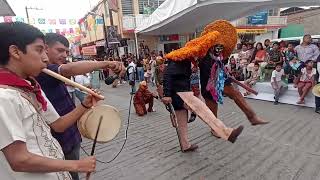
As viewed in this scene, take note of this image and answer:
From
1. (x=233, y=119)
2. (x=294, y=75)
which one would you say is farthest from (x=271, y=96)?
(x=233, y=119)

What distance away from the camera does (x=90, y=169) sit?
4.62 feet

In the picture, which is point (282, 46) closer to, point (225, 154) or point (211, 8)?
point (211, 8)

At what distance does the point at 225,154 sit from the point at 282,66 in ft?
15.2

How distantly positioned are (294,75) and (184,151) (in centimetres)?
463

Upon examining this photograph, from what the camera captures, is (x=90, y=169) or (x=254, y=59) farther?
(x=254, y=59)

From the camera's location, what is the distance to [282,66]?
7629 mm

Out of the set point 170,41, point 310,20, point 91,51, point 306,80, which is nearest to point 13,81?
point 306,80

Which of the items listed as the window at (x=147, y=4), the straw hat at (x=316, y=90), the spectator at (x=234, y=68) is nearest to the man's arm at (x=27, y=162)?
the straw hat at (x=316, y=90)

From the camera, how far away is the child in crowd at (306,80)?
21.1 ft

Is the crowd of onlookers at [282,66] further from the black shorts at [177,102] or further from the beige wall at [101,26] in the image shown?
the beige wall at [101,26]

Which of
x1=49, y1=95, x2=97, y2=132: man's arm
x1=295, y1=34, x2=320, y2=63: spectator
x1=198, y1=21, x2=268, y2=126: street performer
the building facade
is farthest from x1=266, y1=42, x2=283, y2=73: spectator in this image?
the building facade

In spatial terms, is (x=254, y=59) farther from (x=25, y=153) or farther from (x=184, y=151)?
(x=25, y=153)

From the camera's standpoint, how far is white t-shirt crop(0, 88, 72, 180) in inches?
45.1

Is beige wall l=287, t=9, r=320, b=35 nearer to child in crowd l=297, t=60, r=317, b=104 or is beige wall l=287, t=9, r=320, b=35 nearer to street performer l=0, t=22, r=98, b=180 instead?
child in crowd l=297, t=60, r=317, b=104
